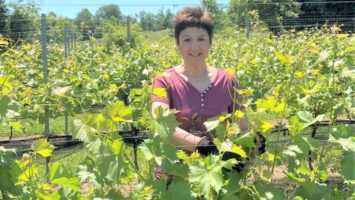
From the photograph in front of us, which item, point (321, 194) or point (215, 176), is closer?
point (215, 176)

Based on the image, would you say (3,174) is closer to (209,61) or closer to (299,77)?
(299,77)

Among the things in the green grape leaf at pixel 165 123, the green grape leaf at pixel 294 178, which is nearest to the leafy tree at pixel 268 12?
the green grape leaf at pixel 294 178

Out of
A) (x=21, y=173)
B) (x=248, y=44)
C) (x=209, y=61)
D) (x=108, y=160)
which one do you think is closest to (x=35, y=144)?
(x=21, y=173)

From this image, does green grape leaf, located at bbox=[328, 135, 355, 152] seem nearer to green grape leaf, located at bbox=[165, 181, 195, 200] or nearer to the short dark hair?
green grape leaf, located at bbox=[165, 181, 195, 200]

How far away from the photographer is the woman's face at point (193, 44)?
8.04ft

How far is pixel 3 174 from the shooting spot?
173 cm

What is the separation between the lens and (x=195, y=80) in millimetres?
2496

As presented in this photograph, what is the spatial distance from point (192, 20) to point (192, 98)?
0.36m

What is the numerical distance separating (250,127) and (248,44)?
21.8 feet

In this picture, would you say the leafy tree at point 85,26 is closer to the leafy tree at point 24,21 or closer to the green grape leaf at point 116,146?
the leafy tree at point 24,21

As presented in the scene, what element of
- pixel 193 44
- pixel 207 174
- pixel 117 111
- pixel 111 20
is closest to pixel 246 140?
pixel 207 174

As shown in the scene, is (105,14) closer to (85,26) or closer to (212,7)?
(85,26)

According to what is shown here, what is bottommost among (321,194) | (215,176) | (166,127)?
(321,194)

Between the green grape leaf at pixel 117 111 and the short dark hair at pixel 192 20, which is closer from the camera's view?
the green grape leaf at pixel 117 111
